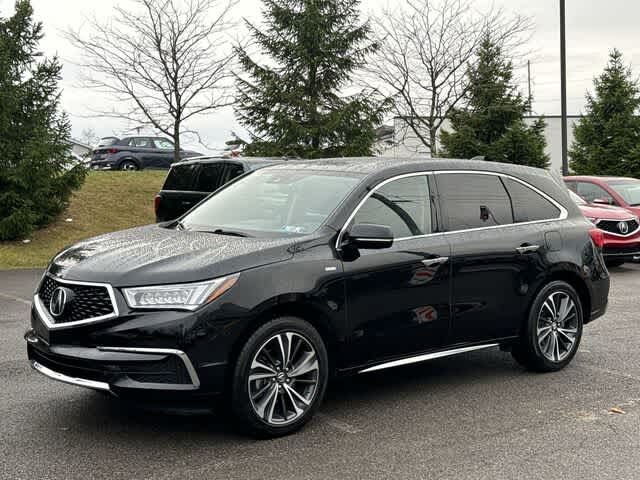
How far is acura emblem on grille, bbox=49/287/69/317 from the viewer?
15.2 ft

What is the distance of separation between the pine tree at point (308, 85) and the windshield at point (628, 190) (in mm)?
8672

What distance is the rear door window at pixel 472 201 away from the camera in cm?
593

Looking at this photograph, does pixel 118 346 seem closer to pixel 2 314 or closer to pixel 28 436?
pixel 28 436

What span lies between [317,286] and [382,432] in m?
1.01

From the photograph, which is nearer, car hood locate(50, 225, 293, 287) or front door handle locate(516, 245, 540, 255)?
car hood locate(50, 225, 293, 287)

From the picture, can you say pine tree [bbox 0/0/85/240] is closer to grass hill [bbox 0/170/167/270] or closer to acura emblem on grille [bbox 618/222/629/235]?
grass hill [bbox 0/170/167/270]

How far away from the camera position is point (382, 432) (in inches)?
195

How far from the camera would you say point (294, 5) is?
23938 millimetres

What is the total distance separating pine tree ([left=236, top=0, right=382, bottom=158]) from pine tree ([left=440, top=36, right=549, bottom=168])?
445cm

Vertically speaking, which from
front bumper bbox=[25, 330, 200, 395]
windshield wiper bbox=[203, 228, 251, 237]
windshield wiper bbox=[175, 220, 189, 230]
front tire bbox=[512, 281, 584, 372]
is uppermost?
windshield wiper bbox=[175, 220, 189, 230]

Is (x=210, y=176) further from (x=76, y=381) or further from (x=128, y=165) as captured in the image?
(x=128, y=165)

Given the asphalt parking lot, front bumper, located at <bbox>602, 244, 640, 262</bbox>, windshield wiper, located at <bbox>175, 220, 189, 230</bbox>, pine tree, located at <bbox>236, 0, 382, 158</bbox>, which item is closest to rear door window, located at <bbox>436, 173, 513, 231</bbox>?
the asphalt parking lot

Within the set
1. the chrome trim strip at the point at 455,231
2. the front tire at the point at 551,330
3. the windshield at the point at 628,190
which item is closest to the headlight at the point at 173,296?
the chrome trim strip at the point at 455,231

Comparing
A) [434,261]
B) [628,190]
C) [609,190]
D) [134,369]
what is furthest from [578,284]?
[628,190]
